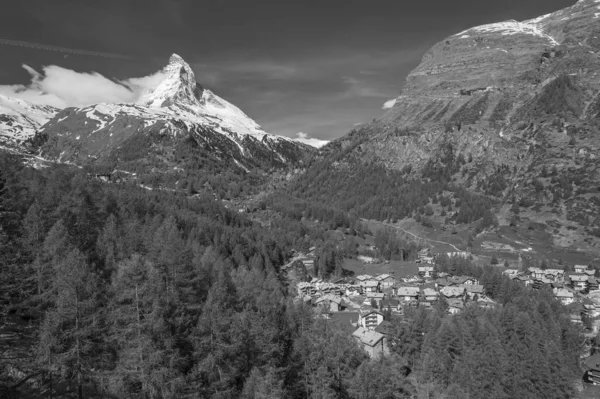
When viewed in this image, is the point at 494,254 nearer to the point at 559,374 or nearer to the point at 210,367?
the point at 559,374

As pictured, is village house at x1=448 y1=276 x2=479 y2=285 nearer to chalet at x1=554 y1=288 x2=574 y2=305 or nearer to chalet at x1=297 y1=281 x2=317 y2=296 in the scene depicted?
chalet at x1=554 y1=288 x2=574 y2=305

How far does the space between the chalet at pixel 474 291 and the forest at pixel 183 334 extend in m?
18.6

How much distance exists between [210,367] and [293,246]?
157162 mm

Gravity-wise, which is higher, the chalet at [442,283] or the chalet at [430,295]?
the chalet at [442,283]

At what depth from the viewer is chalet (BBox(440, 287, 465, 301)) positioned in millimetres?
117000

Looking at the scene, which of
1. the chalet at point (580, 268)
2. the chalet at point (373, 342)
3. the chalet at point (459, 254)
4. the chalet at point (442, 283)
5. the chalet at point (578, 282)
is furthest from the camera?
the chalet at point (459, 254)

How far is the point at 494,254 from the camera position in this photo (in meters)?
175

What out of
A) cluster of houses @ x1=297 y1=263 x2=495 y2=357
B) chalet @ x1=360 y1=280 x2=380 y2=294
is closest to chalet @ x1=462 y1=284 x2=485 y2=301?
cluster of houses @ x1=297 y1=263 x2=495 y2=357

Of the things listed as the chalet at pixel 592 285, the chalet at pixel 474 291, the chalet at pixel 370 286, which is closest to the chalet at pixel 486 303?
the chalet at pixel 474 291

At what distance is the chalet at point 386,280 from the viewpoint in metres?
135

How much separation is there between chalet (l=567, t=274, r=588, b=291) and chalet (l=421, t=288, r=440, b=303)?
55.9 metres

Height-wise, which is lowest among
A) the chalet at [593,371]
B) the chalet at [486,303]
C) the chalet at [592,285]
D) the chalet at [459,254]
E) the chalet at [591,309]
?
the chalet at [593,371]

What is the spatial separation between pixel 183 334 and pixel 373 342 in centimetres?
5712

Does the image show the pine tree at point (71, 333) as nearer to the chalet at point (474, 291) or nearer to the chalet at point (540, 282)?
the chalet at point (474, 291)
